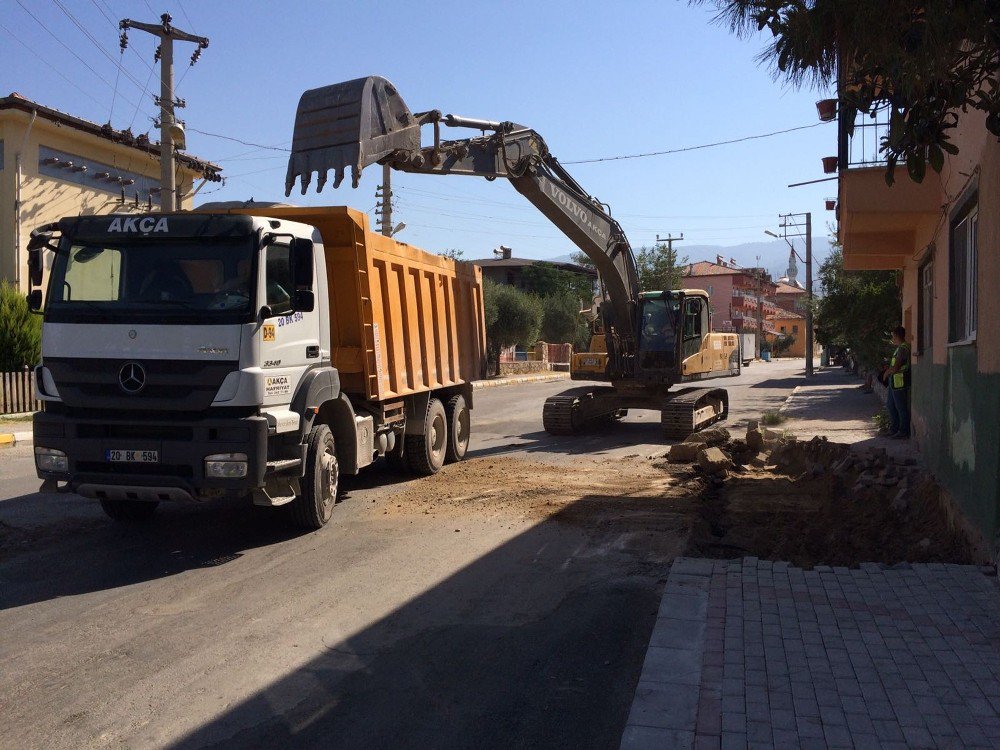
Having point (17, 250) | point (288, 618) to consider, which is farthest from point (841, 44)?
point (17, 250)

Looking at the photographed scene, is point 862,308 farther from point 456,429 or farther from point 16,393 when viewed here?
point 16,393

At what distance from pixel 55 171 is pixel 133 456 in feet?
79.4

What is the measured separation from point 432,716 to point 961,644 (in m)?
2.87

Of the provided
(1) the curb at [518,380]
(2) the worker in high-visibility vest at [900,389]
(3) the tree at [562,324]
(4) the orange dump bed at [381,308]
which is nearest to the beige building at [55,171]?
(1) the curb at [518,380]

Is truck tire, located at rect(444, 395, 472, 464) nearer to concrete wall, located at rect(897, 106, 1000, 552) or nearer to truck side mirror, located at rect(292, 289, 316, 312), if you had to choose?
truck side mirror, located at rect(292, 289, 316, 312)

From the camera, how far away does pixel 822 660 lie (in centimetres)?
454

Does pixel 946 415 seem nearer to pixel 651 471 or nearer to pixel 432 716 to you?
pixel 651 471

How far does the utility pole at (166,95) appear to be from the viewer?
22188mm

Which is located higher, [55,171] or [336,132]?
[55,171]

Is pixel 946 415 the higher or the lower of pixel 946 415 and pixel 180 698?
the higher

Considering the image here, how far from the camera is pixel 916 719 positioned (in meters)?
3.85

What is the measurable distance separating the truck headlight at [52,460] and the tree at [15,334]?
14628 mm

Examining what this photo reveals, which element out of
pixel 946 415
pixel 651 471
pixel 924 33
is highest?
pixel 924 33

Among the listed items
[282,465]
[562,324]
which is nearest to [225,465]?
[282,465]
